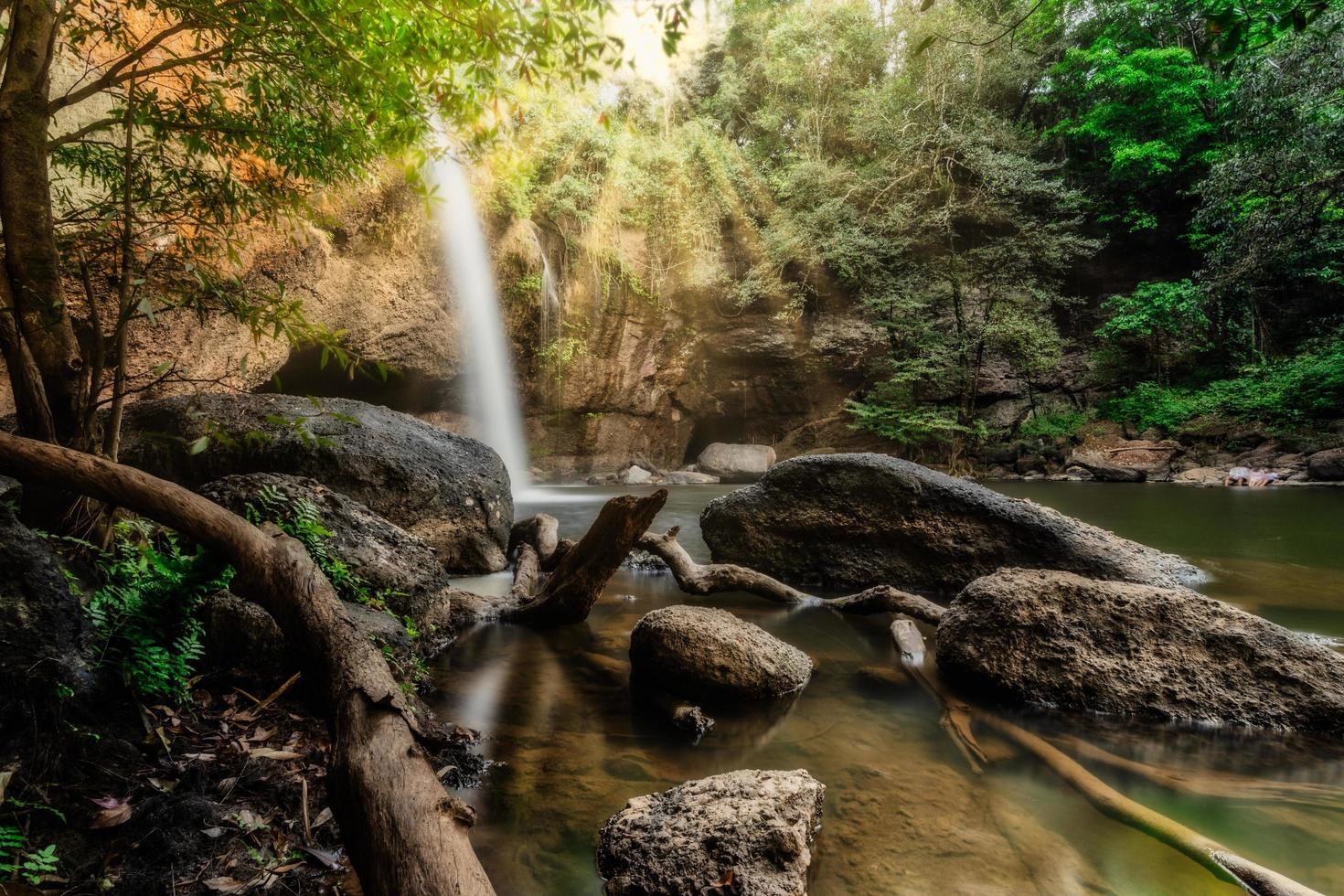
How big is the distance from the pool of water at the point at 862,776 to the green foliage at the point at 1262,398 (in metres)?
16.2

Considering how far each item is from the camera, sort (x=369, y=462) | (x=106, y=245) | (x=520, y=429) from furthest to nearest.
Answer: (x=520, y=429) < (x=369, y=462) < (x=106, y=245)

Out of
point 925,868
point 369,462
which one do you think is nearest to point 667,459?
point 369,462

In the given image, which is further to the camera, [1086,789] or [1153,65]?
[1153,65]

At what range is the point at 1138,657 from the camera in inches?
127

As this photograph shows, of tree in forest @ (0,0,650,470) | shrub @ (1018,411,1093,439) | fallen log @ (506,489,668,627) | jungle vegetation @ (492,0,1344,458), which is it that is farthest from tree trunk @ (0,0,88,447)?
shrub @ (1018,411,1093,439)

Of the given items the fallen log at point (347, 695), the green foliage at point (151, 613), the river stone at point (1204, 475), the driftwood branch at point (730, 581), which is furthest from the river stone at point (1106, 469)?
the green foliage at point (151, 613)

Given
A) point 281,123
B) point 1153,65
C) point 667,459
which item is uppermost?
point 1153,65

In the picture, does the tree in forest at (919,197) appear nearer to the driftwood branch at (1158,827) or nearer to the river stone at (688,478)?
the river stone at (688,478)

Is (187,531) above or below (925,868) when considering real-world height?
above

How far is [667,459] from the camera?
69.7ft

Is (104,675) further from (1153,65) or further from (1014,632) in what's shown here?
(1153,65)

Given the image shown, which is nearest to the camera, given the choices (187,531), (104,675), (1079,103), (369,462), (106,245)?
(104,675)

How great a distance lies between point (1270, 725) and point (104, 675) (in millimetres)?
4942

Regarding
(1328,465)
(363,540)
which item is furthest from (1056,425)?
(363,540)
